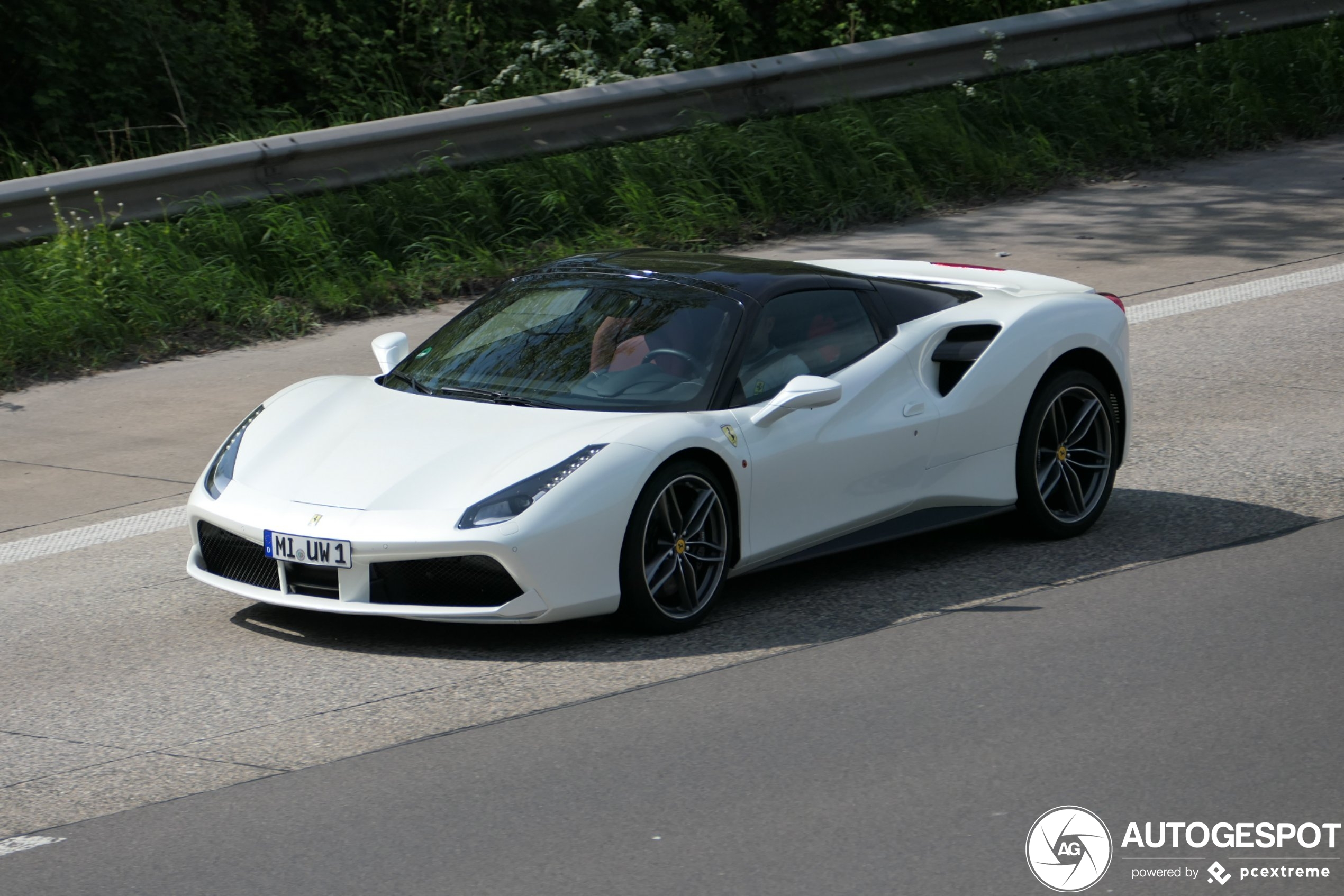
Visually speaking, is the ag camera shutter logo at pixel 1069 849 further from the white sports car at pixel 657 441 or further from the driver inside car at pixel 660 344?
the driver inside car at pixel 660 344

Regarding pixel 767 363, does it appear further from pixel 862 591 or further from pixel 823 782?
pixel 823 782

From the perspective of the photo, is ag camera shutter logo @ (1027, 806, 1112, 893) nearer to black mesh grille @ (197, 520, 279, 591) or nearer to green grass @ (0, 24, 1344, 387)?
black mesh grille @ (197, 520, 279, 591)

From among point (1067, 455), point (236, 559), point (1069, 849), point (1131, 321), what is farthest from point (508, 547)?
point (1131, 321)

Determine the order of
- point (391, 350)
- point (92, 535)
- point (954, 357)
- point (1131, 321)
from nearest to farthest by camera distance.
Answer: point (954, 357)
point (391, 350)
point (92, 535)
point (1131, 321)

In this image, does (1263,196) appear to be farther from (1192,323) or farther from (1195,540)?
(1195,540)

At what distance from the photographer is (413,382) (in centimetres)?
689

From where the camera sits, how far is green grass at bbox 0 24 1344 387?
433 inches

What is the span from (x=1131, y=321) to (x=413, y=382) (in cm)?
592

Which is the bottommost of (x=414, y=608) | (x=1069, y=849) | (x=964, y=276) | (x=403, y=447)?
(x=1069, y=849)

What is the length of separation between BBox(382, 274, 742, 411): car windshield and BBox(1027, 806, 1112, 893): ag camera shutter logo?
227 cm

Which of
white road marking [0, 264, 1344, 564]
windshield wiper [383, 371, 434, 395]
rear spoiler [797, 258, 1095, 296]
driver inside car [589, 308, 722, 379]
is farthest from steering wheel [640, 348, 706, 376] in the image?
white road marking [0, 264, 1344, 564]

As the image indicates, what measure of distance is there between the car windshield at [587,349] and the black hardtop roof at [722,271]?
3.0 inches

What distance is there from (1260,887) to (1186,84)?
1274 cm

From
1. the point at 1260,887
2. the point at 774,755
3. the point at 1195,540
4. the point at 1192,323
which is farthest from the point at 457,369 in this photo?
the point at 1192,323
